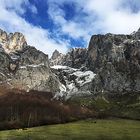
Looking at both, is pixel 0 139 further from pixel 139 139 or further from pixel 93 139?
pixel 139 139

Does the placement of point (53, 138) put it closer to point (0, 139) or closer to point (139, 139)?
point (0, 139)

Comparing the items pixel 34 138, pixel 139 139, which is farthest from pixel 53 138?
pixel 139 139

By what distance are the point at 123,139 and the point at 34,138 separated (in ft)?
138

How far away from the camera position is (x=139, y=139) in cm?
16575

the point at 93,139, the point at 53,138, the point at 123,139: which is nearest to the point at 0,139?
the point at 53,138

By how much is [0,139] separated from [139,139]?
6498 cm

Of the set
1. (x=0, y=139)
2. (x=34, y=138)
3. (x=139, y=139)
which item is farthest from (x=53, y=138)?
(x=139, y=139)

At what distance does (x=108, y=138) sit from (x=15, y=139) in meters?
44.2

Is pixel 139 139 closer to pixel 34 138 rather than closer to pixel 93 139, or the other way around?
pixel 93 139

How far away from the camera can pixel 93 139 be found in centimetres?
16338

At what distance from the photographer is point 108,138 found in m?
168

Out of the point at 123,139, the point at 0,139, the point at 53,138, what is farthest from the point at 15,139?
the point at 123,139

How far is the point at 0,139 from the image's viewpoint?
161 metres

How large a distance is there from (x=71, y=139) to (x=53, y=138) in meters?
9.55
